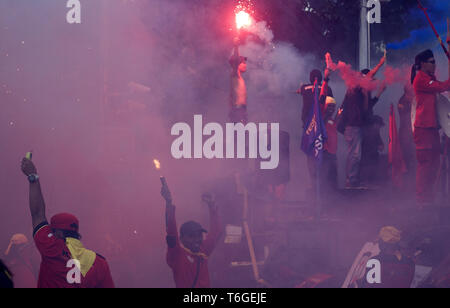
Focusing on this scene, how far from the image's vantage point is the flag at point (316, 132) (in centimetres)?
862

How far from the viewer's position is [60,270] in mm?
6172

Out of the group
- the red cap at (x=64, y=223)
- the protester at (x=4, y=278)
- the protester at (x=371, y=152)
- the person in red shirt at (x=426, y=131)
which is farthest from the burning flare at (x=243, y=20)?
the protester at (x=4, y=278)

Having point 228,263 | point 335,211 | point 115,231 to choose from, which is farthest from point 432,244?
point 115,231

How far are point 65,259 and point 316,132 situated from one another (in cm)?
431

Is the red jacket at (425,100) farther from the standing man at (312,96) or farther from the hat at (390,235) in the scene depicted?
the hat at (390,235)

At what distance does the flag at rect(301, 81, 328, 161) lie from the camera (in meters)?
8.62

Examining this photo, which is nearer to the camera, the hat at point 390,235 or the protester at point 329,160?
the hat at point 390,235

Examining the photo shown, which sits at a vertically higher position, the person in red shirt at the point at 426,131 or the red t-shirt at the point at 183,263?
the person in red shirt at the point at 426,131

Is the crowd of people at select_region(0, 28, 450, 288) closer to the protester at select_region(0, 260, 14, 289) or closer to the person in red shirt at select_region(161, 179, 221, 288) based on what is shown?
the person in red shirt at select_region(161, 179, 221, 288)

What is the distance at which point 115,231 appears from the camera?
9703 mm

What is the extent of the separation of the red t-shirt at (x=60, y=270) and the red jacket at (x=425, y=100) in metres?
5.16

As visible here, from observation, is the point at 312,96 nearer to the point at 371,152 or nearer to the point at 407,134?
the point at 371,152
